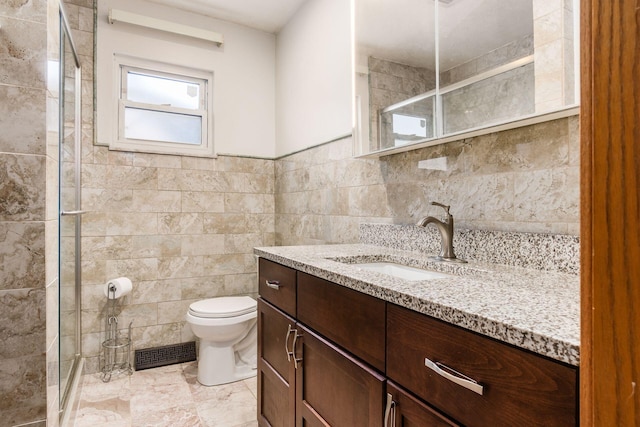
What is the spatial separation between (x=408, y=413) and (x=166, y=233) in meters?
2.36

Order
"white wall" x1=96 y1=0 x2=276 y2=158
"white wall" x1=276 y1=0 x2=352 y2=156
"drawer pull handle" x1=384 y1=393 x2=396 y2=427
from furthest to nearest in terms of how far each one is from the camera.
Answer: "white wall" x1=96 y1=0 x2=276 y2=158
"white wall" x1=276 y1=0 x2=352 y2=156
"drawer pull handle" x1=384 y1=393 x2=396 y2=427

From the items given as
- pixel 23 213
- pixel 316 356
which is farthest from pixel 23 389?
pixel 316 356

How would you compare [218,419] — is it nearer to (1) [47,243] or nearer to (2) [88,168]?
(1) [47,243]

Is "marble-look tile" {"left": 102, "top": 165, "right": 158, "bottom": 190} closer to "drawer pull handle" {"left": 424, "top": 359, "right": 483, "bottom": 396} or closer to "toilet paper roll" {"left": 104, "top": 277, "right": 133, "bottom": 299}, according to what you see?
"toilet paper roll" {"left": 104, "top": 277, "right": 133, "bottom": 299}

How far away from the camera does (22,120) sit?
1.19m

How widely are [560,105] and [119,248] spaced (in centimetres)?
269

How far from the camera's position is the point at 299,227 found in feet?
8.84

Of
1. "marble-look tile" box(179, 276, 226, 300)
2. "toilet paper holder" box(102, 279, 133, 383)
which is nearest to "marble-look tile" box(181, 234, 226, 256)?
"marble-look tile" box(179, 276, 226, 300)

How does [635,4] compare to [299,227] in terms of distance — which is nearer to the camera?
[635,4]

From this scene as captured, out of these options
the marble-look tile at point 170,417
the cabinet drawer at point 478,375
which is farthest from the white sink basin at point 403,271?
the marble-look tile at point 170,417

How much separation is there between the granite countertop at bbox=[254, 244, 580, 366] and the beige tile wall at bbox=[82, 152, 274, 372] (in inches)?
66.9

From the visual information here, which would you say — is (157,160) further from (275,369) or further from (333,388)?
(333,388)

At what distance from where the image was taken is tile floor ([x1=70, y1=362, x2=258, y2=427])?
1915 millimetres

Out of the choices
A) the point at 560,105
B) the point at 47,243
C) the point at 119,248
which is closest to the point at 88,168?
the point at 119,248
